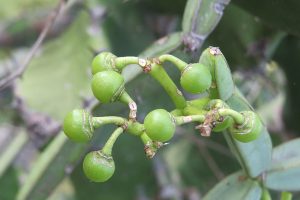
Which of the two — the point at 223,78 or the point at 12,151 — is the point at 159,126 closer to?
the point at 223,78

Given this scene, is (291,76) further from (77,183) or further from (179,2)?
(77,183)

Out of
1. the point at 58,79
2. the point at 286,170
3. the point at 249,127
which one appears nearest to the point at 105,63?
the point at 249,127

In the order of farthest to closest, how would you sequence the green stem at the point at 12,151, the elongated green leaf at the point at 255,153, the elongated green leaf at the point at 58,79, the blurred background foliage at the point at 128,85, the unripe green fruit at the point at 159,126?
the green stem at the point at 12,151 < the elongated green leaf at the point at 58,79 < the blurred background foliage at the point at 128,85 < the elongated green leaf at the point at 255,153 < the unripe green fruit at the point at 159,126

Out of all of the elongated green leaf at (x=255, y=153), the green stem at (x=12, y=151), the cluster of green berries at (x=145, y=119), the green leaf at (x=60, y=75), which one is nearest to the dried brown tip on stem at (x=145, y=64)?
the cluster of green berries at (x=145, y=119)

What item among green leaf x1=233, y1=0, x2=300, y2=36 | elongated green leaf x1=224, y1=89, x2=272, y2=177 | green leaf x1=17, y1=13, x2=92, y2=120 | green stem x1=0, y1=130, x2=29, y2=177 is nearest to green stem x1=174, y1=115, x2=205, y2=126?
elongated green leaf x1=224, y1=89, x2=272, y2=177

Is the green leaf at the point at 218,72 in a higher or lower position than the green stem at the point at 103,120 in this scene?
lower

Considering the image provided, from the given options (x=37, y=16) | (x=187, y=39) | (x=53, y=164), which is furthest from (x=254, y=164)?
(x=37, y=16)

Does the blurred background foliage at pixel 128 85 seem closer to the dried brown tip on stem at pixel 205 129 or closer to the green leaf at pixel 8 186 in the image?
the green leaf at pixel 8 186
